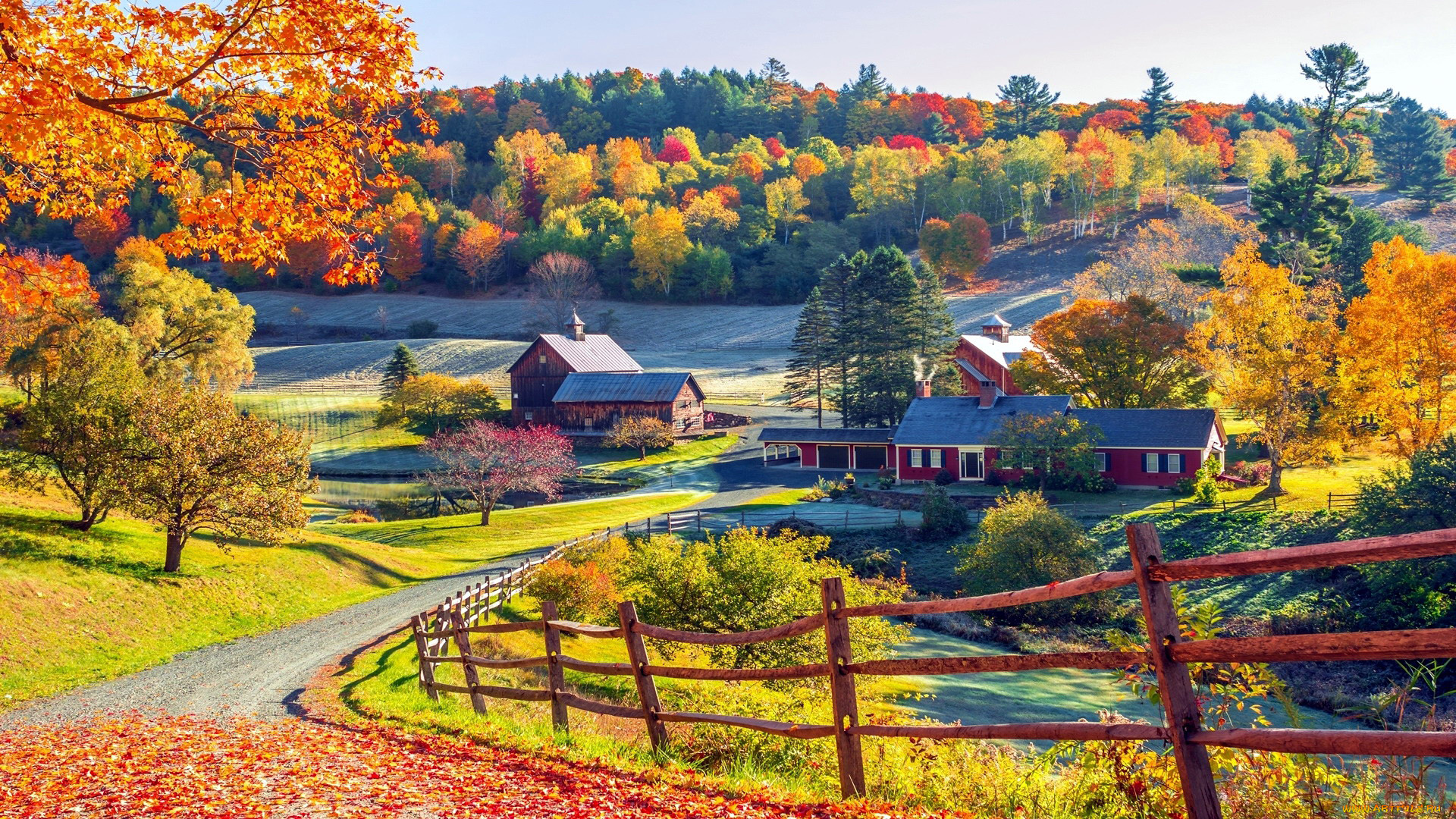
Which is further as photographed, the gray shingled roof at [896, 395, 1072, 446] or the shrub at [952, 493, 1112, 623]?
the gray shingled roof at [896, 395, 1072, 446]

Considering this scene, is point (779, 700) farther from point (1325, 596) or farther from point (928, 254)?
point (928, 254)

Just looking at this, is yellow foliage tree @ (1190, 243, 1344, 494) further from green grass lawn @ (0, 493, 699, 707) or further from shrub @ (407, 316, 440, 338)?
shrub @ (407, 316, 440, 338)

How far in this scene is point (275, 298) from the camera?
12825cm

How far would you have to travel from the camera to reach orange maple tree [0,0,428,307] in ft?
29.3

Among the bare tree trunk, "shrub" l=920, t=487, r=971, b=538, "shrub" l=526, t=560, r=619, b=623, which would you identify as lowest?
"shrub" l=920, t=487, r=971, b=538

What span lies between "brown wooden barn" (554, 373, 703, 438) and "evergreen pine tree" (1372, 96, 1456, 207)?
9554cm

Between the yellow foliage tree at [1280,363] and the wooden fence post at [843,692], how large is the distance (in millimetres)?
42468

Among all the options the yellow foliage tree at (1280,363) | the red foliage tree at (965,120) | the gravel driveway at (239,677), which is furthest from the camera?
the red foliage tree at (965,120)

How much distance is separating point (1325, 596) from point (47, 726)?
32125 mm

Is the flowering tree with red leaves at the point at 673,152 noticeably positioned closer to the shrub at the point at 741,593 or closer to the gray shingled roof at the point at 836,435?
the gray shingled roof at the point at 836,435

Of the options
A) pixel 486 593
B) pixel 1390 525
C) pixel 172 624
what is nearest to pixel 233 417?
pixel 172 624

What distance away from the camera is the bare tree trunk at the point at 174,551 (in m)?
25.5

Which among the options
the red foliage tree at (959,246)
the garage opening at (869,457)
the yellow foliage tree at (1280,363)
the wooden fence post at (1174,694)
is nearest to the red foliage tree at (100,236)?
the red foliage tree at (959,246)

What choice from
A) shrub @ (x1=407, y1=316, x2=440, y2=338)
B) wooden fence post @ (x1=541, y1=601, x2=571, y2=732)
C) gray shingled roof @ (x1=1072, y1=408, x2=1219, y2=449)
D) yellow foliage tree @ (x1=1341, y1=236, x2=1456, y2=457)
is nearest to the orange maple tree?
wooden fence post @ (x1=541, y1=601, x2=571, y2=732)
